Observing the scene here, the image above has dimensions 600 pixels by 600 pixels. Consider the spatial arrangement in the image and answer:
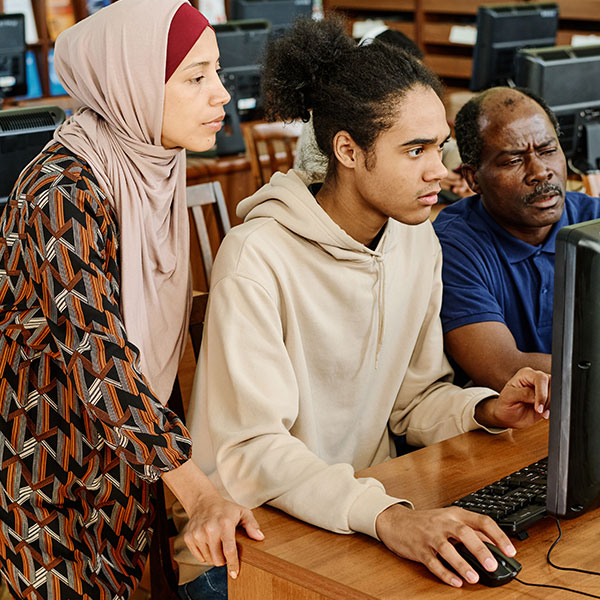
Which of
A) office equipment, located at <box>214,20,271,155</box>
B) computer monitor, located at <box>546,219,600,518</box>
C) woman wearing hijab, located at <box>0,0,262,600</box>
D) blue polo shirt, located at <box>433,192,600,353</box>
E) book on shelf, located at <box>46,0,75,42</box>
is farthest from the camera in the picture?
book on shelf, located at <box>46,0,75,42</box>

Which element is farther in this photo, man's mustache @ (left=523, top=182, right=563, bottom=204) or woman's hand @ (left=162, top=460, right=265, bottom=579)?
man's mustache @ (left=523, top=182, right=563, bottom=204)

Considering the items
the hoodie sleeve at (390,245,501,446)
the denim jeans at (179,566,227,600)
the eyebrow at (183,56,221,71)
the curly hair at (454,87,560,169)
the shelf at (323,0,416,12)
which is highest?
the shelf at (323,0,416,12)

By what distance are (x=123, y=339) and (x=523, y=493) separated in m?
0.55

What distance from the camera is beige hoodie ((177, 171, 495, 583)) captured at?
4.05 feet

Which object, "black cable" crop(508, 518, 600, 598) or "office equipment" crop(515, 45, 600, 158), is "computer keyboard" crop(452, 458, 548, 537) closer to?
"black cable" crop(508, 518, 600, 598)

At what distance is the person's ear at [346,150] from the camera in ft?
4.78

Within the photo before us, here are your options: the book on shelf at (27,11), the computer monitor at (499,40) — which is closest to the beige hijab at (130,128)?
the computer monitor at (499,40)

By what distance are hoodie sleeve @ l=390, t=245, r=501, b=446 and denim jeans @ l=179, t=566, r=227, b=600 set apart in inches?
14.8

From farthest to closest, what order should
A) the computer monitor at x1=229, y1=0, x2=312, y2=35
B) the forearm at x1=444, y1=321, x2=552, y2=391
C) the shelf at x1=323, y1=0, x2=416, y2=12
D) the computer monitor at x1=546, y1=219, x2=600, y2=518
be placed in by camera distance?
the shelf at x1=323, y1=0, x2=416, y2=12
the computer monitor at x1=229, y1=0, x2=312, y2=35
the forearm at x1=444, y1=321, x2=552, y2=391
the computer monitor at x1=546, y1=219, x2=600, y2=518

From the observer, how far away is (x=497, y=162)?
1.83 m

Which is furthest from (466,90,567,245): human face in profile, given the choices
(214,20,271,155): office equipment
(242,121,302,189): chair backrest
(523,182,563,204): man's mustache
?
(214,20,271,155): office equipment

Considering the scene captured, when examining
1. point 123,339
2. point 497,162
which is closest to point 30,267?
point 123,339

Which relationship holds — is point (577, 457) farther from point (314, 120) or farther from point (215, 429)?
point (314, 120)

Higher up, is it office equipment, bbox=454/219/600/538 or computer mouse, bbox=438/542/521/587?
office equipment, bbox=454/219/600/538
